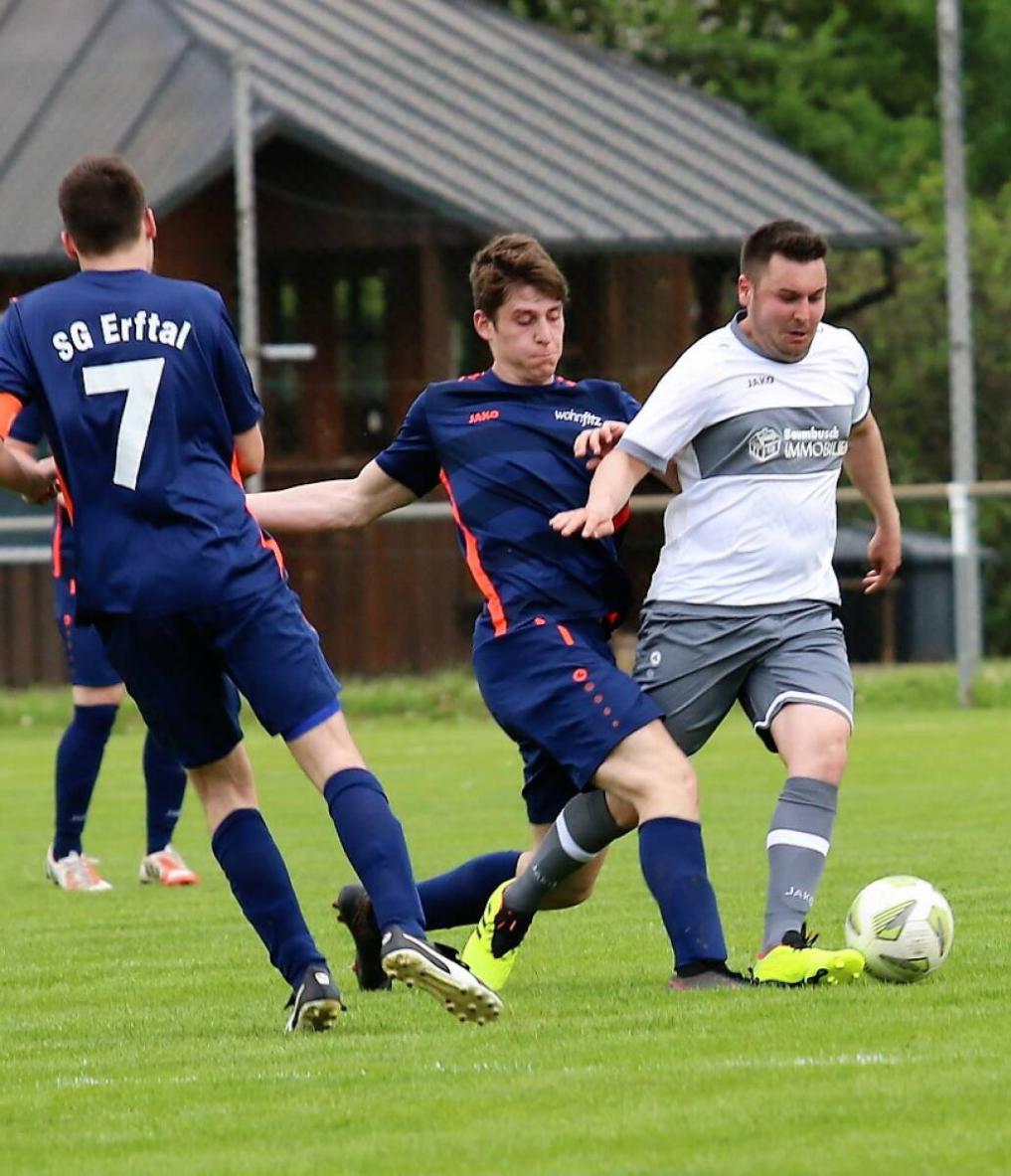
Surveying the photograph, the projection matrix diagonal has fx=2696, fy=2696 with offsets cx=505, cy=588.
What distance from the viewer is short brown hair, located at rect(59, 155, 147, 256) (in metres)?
5.85

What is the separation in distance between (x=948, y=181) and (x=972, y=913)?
9926 mm

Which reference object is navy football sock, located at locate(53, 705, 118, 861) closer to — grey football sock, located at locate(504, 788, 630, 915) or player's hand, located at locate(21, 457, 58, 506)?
grey football sock, located at locate(504, 788, 630, 915)

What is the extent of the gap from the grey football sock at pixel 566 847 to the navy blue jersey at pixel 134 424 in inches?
43.4

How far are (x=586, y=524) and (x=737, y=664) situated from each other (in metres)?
0.61

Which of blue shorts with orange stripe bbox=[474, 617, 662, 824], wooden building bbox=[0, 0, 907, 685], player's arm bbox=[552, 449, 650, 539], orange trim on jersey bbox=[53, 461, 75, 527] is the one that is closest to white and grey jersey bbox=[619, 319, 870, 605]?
player's arm bbox=[552, 449, 650, 539]

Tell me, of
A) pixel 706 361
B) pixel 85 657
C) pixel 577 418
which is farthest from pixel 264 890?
pixel 85 657

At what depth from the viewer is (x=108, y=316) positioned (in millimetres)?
5820

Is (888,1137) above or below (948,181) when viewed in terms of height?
below

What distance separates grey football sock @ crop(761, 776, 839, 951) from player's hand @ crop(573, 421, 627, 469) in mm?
911

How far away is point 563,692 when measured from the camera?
6371 mm

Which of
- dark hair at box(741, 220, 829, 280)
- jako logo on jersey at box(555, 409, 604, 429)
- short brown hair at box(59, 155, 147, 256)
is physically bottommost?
jako logo on jersey at box(555, 409, 604, 429)

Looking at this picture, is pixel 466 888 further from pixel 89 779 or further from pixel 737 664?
pixel 89 779

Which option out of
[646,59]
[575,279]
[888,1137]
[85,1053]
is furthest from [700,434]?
[646,59]

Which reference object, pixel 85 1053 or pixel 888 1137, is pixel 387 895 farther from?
pixel 888 1137
